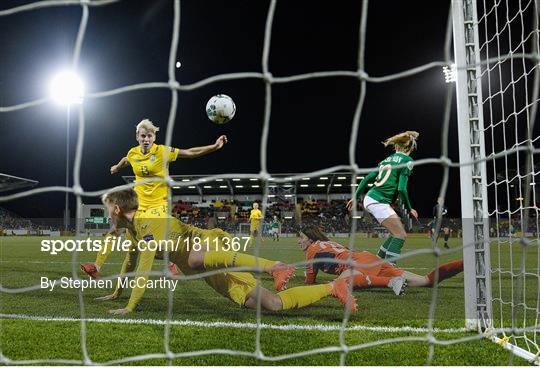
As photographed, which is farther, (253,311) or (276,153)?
(276,153)

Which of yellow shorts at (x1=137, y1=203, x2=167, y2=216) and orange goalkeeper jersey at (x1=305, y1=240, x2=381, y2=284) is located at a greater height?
yellow shorts at (x1=137, y1=203, x2=167, y2=216)

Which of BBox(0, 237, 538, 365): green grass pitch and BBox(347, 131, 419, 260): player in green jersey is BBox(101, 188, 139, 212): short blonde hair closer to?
BBox(0, 237, 538, 365): green grass pitch

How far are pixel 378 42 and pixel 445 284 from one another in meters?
17.5

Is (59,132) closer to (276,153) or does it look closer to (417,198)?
(276,153)

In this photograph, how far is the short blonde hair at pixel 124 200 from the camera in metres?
3.96

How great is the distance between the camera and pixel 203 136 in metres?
24.6

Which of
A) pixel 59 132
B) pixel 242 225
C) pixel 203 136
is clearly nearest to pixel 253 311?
pixel 242 225

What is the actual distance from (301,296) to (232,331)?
2.75 feet

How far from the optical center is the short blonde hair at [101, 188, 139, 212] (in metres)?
3.96

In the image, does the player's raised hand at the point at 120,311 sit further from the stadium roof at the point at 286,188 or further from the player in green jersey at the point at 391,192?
the stadium roof at the point at 286,188

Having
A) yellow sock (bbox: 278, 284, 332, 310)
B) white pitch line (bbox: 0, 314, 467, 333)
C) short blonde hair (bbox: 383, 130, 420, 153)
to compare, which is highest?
short blonde hair (bbox: 383, 130, 420, 153)

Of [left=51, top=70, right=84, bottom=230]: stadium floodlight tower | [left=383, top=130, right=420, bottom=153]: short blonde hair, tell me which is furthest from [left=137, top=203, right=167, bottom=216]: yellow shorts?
[left=383, top=130, right=420, bottom=153]: short blonde hair

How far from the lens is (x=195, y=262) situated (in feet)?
13.0

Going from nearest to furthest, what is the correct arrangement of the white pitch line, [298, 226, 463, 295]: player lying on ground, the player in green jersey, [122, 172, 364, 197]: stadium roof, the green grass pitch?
the green grass pitch
the white pitch line
the player in green jersey
[298, 226, 463, 295]: player lying on ground
[122, 172, 364, 197]: stadium roof
